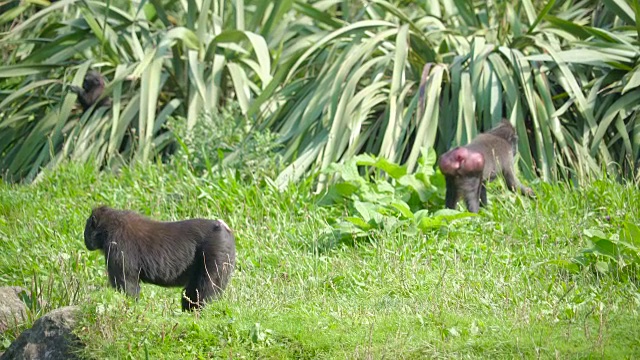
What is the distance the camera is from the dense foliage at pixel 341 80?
9.44 m

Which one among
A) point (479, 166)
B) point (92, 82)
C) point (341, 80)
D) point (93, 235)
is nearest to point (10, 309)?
point (93, 235)

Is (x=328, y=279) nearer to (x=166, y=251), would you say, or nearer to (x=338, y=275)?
(x=338, y=275)

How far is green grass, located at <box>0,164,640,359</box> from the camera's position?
5.31 m

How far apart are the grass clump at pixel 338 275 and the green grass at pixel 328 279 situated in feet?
0.04

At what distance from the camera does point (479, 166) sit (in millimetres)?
8297

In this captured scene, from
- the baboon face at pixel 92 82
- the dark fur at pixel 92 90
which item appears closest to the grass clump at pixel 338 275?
the dark fur at pixel 92 90

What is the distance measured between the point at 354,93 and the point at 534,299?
4454 mm

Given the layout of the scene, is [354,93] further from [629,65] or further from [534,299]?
[534,299]

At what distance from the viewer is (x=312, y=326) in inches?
216

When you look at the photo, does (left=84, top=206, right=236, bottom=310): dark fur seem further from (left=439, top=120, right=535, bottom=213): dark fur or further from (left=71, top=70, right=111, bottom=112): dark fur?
(left=71, top=70, right=111, bottom=112): dark fur

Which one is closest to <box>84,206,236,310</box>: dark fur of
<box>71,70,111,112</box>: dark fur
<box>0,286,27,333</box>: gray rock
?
<box>0,286,27,333</box>: gray rock

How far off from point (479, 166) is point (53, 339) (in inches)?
162

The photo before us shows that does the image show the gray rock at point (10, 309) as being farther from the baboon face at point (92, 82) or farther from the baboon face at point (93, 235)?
the baboon face at point (92, 82)

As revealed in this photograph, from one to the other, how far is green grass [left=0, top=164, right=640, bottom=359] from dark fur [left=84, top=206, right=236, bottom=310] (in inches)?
7.3
